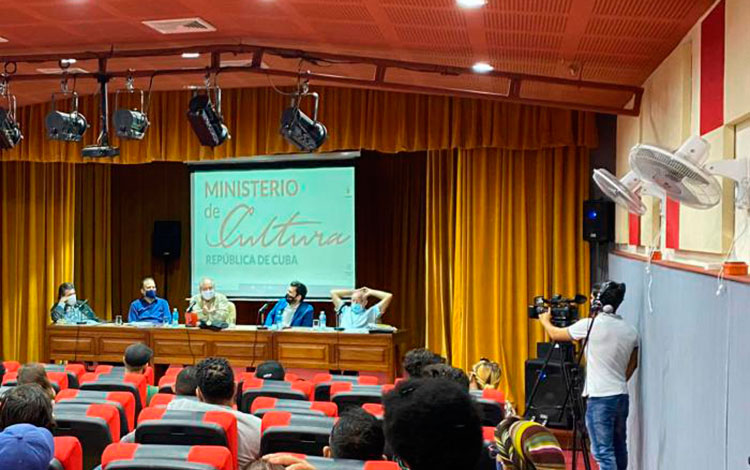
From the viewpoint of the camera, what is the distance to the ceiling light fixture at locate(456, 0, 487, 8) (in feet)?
14.5

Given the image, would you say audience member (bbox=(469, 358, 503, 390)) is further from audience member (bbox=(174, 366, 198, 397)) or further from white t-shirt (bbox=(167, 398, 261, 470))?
white t-shirt (bbox=(167, 398, 261, 470))

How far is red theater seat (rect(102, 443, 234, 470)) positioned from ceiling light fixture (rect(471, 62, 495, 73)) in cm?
397

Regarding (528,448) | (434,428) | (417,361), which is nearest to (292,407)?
(417,361)

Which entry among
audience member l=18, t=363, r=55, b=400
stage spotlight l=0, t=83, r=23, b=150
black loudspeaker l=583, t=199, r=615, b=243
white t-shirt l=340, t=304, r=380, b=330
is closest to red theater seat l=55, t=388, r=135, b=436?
audience member l=18, t=363, r=55, b=400

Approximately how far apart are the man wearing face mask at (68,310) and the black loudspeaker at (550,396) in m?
4.90

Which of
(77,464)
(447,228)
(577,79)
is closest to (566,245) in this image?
(447,228)

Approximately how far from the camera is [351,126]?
8.69 metres

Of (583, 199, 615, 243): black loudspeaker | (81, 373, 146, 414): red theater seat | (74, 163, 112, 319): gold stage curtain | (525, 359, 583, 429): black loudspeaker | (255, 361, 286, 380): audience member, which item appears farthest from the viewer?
(74, 163, 112, 319): gold stage curtain

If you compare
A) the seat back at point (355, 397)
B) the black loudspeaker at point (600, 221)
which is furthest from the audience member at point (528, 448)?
the black loudspeaker at point (600, 221)

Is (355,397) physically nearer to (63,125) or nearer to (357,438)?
(357,438)

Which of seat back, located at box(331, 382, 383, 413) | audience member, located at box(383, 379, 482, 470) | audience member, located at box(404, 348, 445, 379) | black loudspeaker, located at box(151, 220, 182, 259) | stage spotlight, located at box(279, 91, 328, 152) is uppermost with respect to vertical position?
stage spotlight, located at box(279, 91, 328, 152)

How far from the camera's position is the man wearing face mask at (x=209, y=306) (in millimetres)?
8633

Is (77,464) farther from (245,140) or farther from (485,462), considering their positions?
(245,140)

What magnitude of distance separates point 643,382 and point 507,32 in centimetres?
229
